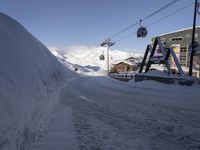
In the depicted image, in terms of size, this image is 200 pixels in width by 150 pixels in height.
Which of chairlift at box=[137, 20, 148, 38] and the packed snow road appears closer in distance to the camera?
the packed snow road

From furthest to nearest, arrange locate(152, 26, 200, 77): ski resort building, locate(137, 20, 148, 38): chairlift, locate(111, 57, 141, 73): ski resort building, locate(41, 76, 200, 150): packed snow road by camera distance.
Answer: locate(111, 57, 141, 73): ski resort building → locate(152, 26, 200, 77): ski resort building → locate(137, 20, 148, 38): chairlift → locate(41, 76, 200, 150): packed snow road

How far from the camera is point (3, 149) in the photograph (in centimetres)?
362

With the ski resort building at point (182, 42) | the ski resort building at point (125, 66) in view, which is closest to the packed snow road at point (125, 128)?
the ski resort building at point (182, 42)

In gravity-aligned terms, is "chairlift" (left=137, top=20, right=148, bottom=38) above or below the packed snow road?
above

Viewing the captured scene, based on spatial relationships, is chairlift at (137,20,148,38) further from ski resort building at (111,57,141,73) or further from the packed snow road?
ski resort building at (111,57,141,73)

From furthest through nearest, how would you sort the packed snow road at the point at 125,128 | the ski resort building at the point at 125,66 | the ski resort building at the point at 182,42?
the ski resort building at the point at 125,66, the ski resort building at the point at 182,42, the packed snow road at the point at 125,128

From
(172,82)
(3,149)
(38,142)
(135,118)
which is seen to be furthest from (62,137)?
(172,82)

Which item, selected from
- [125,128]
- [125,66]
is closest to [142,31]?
[125,128]

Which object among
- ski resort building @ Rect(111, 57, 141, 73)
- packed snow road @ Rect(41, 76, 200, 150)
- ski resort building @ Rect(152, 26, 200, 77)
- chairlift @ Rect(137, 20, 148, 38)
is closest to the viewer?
packed snow road @ Rect(41, 76, 200, 150)

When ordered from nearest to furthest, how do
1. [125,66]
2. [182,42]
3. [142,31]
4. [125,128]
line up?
[125,128], [142,31], [182,42], [125,66]

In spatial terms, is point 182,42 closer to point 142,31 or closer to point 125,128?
point 142,31

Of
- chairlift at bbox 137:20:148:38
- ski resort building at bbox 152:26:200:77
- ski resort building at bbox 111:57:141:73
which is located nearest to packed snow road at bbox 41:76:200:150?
chairlift at bbox 137:20:148:38

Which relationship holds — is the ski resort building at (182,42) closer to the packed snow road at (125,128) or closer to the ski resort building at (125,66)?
the ski resort building at (125,66)

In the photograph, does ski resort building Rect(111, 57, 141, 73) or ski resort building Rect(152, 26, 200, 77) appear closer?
ski resort building Rect(152, 26, 200, 77)
